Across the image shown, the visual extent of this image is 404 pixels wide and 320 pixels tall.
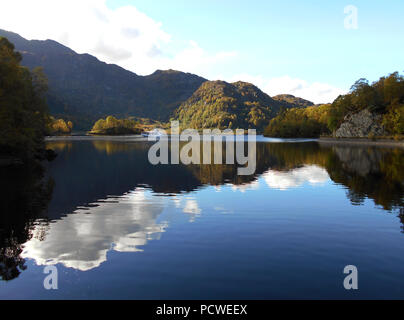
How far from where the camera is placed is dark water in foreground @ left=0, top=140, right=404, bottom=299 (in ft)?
39.7

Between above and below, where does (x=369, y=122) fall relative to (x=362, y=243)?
above

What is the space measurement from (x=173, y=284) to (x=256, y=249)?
538cm

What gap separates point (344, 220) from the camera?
22.0 metres

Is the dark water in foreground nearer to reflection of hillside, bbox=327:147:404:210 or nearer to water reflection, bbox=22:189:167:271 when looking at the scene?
water reflection, bbox=22:189:167:271

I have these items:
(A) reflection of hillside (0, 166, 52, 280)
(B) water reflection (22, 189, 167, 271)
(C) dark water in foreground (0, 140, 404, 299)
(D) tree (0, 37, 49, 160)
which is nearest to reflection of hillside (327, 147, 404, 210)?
(C) dark water in foreground (0, 140, 404, 299)

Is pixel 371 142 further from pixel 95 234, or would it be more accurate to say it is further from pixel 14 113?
pixel 95 234

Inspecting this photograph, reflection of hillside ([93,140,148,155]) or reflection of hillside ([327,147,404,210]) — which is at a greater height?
reflection of hillside ([93,140,148,155])

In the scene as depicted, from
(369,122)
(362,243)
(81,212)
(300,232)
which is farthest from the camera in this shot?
(369,122)

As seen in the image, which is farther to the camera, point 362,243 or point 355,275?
point 362,243

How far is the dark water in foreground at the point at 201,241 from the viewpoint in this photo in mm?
12086

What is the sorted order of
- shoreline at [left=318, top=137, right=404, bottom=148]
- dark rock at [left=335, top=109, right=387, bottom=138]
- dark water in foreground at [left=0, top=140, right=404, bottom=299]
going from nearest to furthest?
dark water in foreground at [left=0, top=140, right=404, bottom=299] < shoreline at [left=318, top=137, right=404, bottom=148] < dark rock at [left=335, top=109, right=387, bottom=138]

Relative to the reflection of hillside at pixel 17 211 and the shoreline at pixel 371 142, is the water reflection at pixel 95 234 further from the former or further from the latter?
the shoreline at pixel 371 142

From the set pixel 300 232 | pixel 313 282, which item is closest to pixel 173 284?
pixel 313 282
